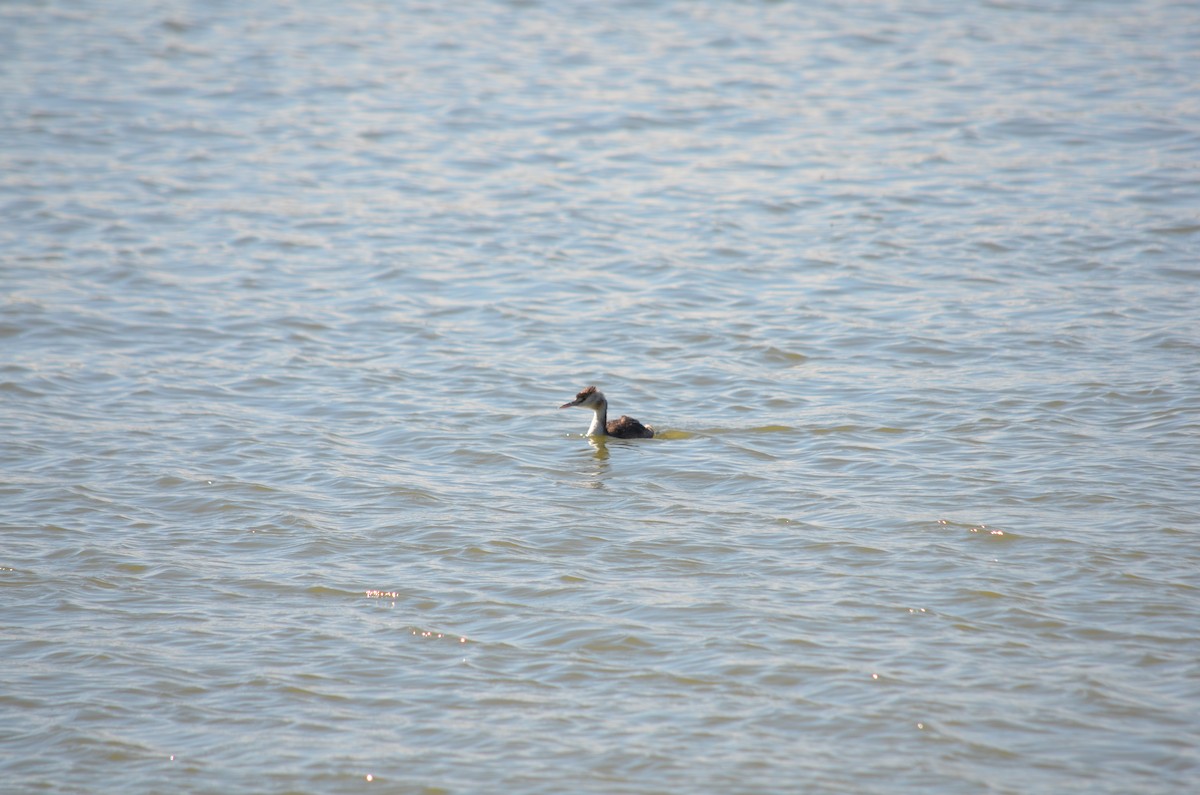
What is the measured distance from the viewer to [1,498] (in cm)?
963

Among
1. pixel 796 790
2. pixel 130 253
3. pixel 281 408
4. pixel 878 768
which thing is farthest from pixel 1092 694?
pixel 130 253

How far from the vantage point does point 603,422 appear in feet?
36.9

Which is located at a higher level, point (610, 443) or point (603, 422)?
point (603, 422)

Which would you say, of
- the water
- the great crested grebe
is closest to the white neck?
the great crested grebe

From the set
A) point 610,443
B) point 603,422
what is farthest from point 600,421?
point 610,443

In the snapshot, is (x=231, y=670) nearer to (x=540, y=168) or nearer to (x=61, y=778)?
(x=61, y=778)

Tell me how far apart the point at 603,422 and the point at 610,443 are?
253mm

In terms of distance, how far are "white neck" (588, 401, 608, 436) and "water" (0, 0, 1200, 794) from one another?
0.46 ft

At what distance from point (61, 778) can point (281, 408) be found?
18.3ft

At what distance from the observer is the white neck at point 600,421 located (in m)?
11.1

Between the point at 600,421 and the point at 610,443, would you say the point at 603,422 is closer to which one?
the point at 600,421

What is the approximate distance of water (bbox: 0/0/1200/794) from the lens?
6777 mm

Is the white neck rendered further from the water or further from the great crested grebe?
the water

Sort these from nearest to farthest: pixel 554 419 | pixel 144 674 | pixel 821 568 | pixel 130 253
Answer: pixel 144 674 < pixel 821 568 < pixel 554 419 < pixel 130 253
